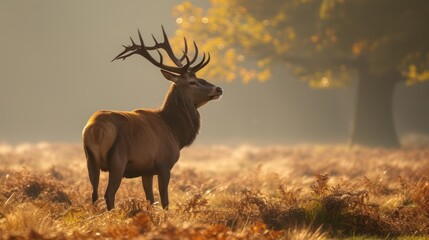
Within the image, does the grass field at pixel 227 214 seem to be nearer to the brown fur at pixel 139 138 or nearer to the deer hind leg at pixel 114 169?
the deer hind leg at pixel 114 169

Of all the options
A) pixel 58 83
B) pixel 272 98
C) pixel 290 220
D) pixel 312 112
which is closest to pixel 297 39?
pixel 290 220

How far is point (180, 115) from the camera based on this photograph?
8562 millimetres

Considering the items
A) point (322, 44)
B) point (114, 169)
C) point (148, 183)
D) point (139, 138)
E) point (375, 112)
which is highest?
point (322, 44)

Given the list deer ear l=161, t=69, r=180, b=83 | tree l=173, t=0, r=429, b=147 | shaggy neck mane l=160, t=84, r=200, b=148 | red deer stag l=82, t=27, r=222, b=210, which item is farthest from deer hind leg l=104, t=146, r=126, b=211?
tree l=173, t=0, r=429, b=147

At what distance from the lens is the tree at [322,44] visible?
2092 centimetres

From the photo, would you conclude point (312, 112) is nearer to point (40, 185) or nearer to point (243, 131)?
point (243, 131)

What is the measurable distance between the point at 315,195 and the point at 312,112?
169ft

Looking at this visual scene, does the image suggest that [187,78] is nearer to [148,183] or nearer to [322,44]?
[148,183]

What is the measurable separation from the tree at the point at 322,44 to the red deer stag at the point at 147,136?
515 inches

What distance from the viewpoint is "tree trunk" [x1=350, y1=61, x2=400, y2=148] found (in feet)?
82.1

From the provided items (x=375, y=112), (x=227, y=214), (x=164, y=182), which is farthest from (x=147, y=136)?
(x=375, y=112)

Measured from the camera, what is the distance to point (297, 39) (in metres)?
24.2

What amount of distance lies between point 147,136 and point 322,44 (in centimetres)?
1739

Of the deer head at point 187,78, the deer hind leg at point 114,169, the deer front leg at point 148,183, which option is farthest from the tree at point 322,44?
the deer hind leg at point 114,169
